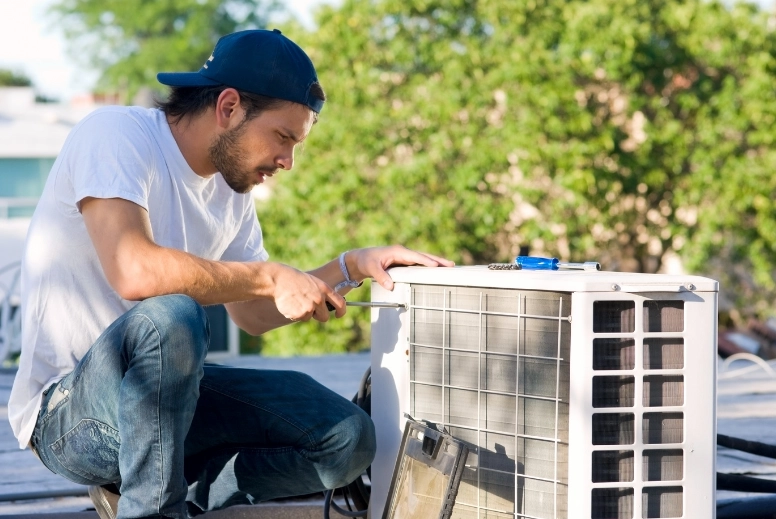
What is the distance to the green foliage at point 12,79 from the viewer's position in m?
35.3

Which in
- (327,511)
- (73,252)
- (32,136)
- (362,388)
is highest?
(32,136)

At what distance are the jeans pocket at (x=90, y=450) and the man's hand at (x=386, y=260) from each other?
51 centimetres

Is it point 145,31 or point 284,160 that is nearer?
point 284,160

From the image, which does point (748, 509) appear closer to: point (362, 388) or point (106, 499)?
point (362, 388)

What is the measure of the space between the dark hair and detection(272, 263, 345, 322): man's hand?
317 mm

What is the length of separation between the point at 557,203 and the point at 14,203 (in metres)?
8.95

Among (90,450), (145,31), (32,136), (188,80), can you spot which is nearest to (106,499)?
(90,450)

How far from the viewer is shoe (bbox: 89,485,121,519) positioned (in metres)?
1.60

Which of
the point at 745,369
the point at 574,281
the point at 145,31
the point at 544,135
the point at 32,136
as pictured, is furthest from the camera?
the point at 145,31

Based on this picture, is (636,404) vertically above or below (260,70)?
below

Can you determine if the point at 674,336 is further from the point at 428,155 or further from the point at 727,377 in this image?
the point at 428,155

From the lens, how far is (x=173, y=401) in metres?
1.44

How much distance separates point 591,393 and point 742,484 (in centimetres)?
73

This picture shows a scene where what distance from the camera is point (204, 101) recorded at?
5.64ft
